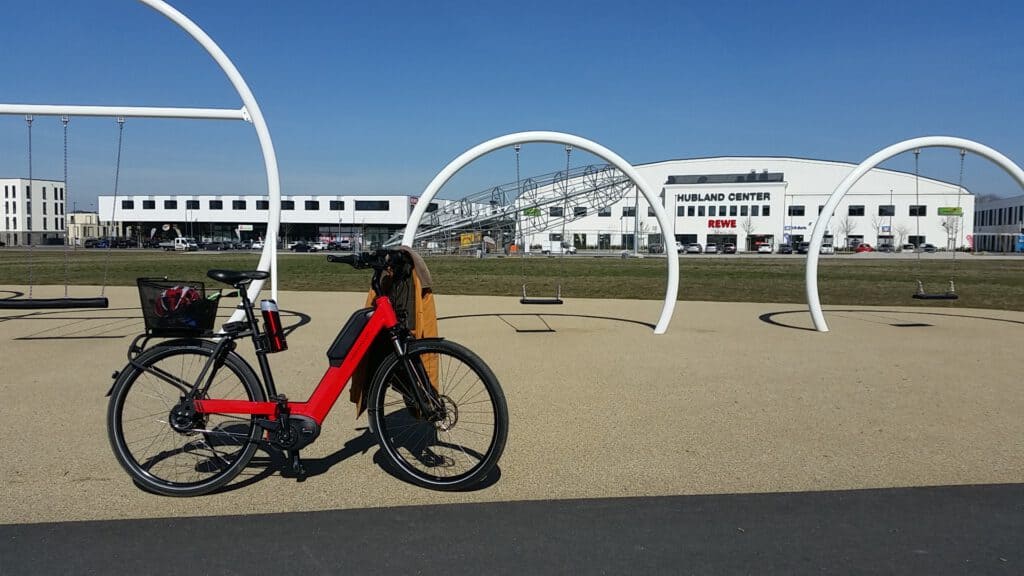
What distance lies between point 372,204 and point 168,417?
72.4 m

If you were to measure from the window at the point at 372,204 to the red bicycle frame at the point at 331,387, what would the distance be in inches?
2805

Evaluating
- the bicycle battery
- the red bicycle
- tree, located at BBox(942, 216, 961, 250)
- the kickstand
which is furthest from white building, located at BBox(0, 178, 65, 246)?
tree, located at BBox(942, 216, 961, 250)

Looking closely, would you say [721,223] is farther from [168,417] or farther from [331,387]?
[168,417]

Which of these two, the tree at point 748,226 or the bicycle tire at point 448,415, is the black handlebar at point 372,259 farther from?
the tree at point 748,226

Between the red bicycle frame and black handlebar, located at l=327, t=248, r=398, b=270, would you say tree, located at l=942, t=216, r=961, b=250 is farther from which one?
the red bicycle frame

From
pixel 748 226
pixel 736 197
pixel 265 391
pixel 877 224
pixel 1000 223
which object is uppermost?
pixel 736 197

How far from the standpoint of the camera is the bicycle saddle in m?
4.20

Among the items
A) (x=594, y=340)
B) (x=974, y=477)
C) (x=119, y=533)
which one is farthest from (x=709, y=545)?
(x=594, y=340)

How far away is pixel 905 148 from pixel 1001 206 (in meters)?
51.6

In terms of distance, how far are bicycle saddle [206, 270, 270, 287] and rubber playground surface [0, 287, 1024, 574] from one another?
112cm

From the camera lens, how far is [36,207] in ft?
38.3

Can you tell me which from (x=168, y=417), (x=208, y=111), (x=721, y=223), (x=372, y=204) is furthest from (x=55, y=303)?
(x=721, y=223)

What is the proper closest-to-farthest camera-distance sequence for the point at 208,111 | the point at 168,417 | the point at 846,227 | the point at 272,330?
the point at 272,330 → the point at 168,417 → the point at 208,111 → the point at 846,227

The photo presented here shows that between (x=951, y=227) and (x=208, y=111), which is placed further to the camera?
(x=951, y=227)
